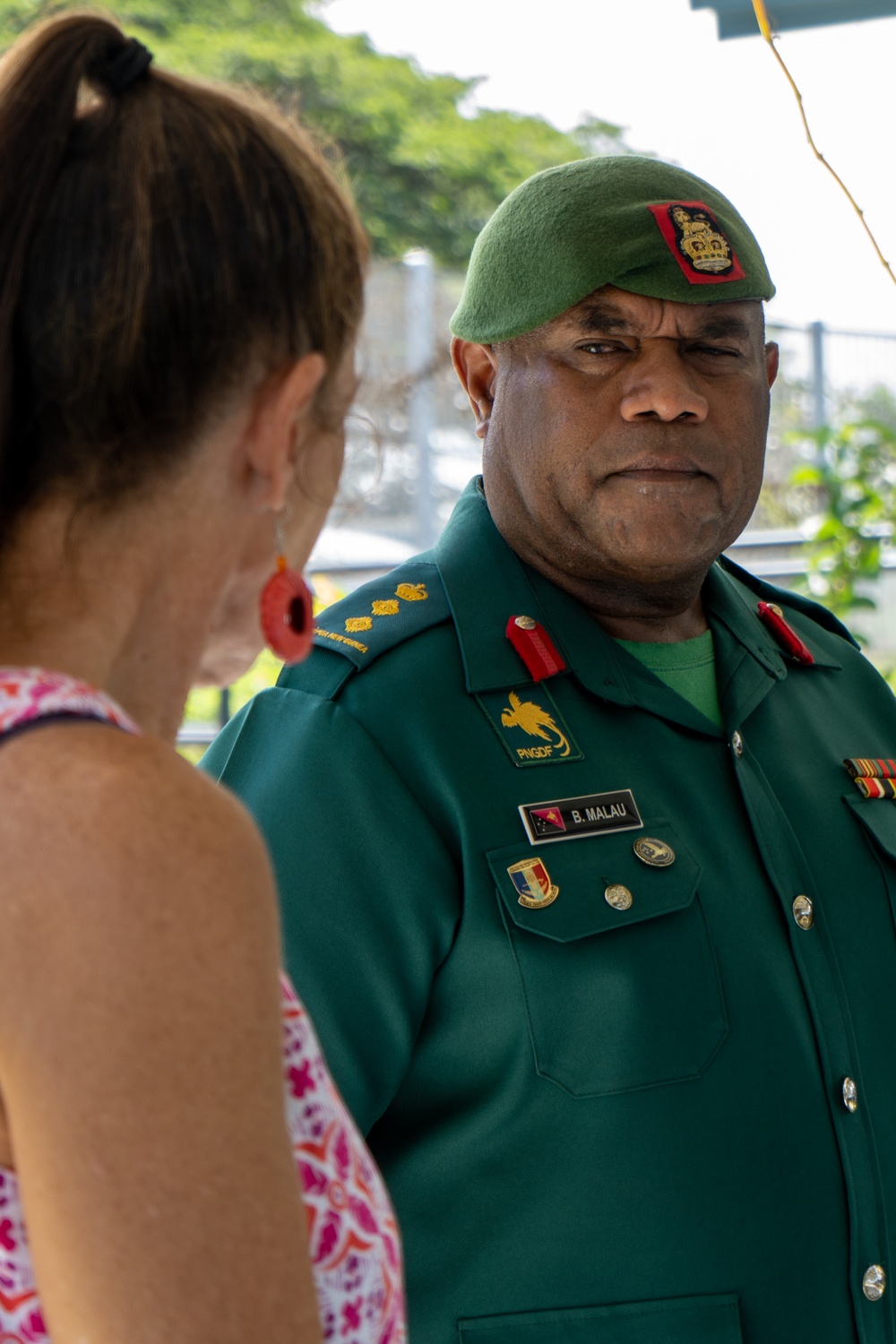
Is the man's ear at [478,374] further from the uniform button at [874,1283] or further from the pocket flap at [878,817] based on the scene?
the uniform button at [874,1283]

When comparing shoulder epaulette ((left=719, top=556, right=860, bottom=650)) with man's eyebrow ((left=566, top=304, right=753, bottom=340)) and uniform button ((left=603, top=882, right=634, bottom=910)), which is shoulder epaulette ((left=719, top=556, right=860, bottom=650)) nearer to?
man's eyebrow ((left=566, top=304, right=753, bottom=340))

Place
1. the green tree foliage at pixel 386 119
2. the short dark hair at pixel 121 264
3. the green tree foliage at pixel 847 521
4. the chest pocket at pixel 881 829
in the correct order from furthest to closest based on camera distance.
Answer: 1. the green tree foliage at pixel 386 119
2. the green tree foliage at pixel 847 521
3. the chest pocket at pixel 881 829
4. the short dark hair at pixel 121 264

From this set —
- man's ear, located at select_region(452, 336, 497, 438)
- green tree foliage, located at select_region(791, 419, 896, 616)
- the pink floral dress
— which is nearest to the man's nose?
man's ear, located at select_region(452, 336, 497, 438)

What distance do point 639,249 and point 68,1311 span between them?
1295 millimetres

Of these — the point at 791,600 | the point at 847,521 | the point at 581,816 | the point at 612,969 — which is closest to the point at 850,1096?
the point at 612,969

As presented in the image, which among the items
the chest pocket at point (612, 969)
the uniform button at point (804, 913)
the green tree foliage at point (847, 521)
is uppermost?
the chest pocket at point (612, 969)

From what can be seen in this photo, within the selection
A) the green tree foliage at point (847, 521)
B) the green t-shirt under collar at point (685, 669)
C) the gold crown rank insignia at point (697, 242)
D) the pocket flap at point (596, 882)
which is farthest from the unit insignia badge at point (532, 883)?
the green tree foliage at point (847, 521)

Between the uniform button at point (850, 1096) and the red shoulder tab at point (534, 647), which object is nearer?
the uniform button at point (850, 1096)

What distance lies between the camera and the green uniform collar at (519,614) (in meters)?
1.60

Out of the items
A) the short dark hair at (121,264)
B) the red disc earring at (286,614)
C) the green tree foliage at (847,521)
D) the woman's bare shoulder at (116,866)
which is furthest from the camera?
the green tree foliage at (847,521)

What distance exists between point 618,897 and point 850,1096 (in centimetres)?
32

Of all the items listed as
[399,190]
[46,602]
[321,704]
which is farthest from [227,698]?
[399,190]

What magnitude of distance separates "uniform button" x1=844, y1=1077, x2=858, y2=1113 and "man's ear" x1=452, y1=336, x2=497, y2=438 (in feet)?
2.81

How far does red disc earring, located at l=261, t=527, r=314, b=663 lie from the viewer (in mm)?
911
